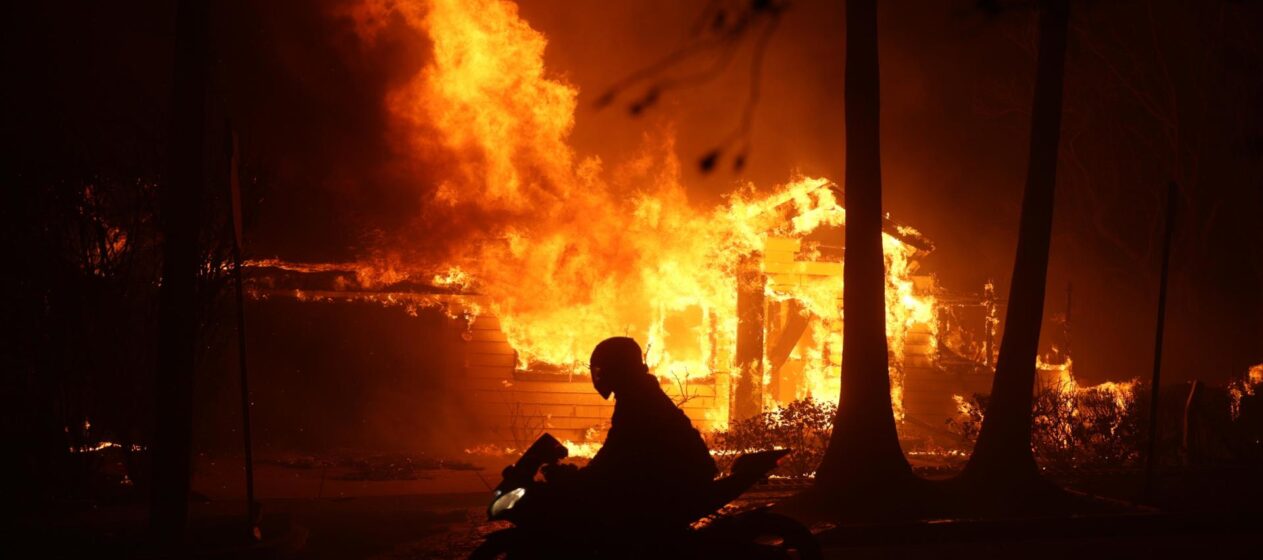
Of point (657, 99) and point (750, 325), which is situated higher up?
point (657, 99)

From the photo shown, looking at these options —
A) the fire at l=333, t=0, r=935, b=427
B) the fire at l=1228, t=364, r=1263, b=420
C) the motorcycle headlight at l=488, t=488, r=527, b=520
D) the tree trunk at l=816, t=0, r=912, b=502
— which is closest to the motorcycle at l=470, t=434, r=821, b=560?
the motorcycle headlight at l=488, t=488, r=527, b=520

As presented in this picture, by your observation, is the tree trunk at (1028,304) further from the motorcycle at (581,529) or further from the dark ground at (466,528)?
the motorcycle at (581,529)

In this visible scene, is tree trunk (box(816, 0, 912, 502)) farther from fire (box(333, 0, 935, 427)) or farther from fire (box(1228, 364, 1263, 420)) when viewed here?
fire (box(1228, 364, 1263, 420))

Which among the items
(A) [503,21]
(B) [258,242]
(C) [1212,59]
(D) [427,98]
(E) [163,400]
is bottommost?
(E) [163,400]

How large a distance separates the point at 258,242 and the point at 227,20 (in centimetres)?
445

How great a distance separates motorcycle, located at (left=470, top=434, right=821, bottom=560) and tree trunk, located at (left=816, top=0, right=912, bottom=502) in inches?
187

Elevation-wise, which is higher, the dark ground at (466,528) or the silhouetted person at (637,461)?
the silhouetted person at (637,461)

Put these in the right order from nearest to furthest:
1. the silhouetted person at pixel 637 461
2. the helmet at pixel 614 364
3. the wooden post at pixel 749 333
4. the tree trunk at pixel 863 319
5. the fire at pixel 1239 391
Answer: the silhouetted person at pixel 637 461 < the helmet at pixel 614 364 < the tree trunk at pixel 863 319 < the fire at pixel 1239 391 < the wooden post at pixel 749 333

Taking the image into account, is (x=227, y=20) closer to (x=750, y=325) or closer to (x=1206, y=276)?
(x=750, y=325)

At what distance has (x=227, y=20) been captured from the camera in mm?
17703

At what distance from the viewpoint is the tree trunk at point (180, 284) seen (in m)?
8.65

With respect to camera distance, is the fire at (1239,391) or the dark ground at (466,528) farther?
the fire at (1239,391)

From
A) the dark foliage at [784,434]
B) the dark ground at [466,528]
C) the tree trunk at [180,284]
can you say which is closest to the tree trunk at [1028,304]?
the dark ground at [466,528]

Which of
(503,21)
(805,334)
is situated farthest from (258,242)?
(805,334)
